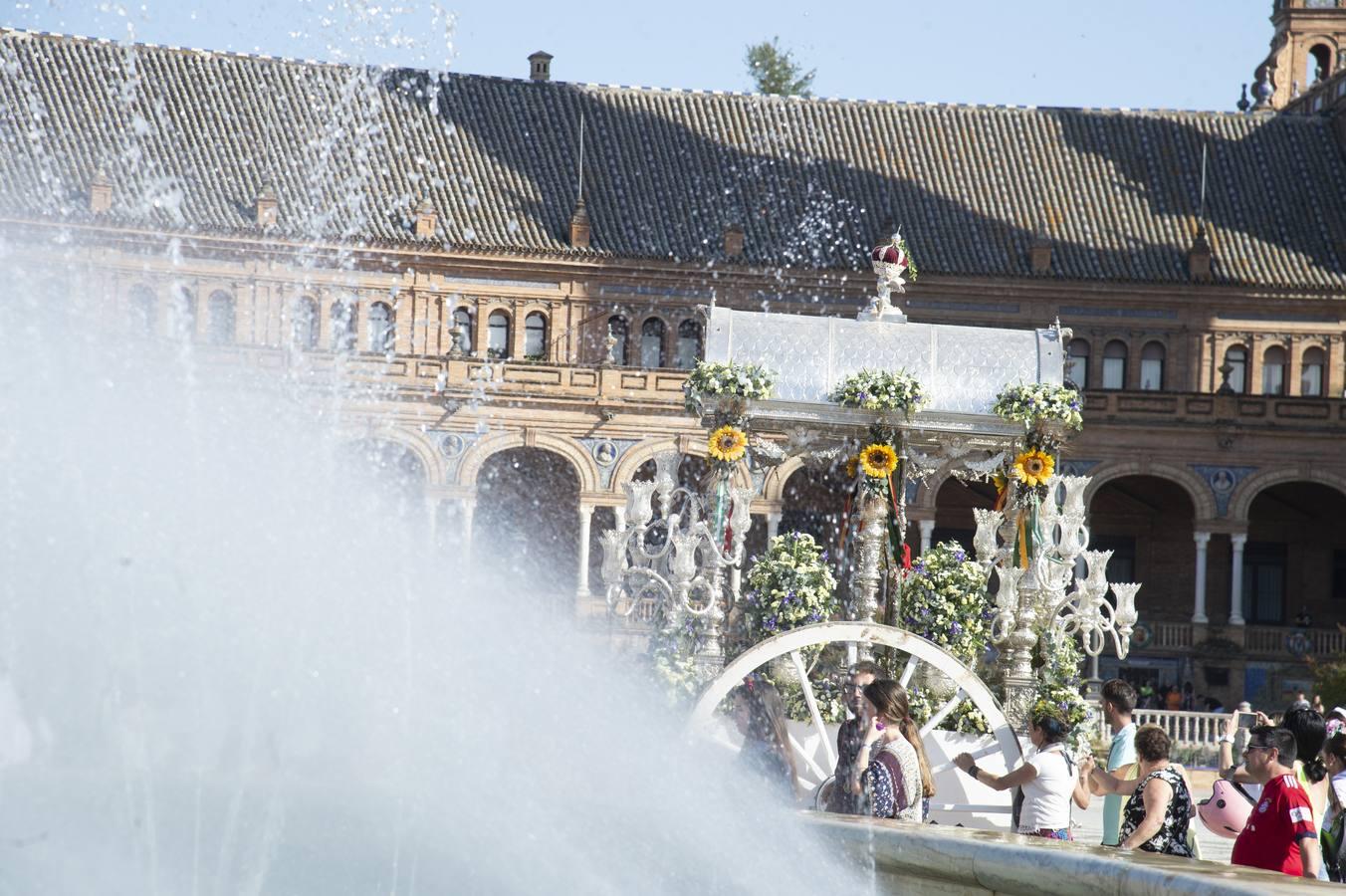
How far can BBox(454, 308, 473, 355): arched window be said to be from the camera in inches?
1842

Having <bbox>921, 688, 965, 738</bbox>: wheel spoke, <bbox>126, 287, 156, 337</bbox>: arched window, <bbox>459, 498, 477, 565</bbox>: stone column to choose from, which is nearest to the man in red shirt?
<bbox>921, 688, 965, 738</bbox>: wheel spoke

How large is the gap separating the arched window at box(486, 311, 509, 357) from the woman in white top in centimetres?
3755

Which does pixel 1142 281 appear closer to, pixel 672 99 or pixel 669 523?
pixel 672 99

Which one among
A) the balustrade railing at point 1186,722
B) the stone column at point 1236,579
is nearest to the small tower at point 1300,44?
the stone column at point 1236,579

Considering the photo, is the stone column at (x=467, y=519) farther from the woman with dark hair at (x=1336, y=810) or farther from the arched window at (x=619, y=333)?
the woman with dark hair at (x=1336, y=810)

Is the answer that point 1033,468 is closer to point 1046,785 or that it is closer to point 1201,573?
point 1046,785

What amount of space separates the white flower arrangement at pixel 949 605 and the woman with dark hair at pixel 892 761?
20.2 ft

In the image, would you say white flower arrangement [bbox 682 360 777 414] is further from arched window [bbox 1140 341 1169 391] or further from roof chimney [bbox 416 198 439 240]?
arched window [bbox 1140 341 1169 391]

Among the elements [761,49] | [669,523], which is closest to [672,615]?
[669,523]

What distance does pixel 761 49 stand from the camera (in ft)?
215

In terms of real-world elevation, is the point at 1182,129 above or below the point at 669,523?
above

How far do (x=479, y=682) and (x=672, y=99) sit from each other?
41496 millimetres

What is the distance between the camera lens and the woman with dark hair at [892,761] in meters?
9.76

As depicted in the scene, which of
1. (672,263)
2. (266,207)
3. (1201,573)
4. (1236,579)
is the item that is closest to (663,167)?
(672,263)
